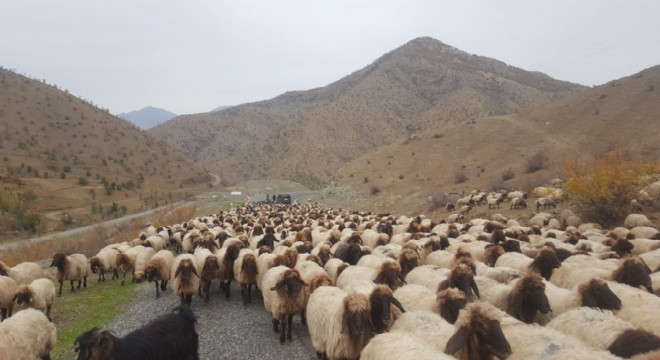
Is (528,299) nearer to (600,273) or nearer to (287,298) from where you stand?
(600,273)

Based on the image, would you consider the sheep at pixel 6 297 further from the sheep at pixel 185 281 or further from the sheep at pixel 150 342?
the sheep at pixel 150 342

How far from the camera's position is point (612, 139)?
43.0m

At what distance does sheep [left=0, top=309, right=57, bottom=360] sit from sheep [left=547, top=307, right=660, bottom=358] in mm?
9009

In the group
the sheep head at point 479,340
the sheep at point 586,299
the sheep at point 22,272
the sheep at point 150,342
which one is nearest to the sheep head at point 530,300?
the sheep at point 586,299

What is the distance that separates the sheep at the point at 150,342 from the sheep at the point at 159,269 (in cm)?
617

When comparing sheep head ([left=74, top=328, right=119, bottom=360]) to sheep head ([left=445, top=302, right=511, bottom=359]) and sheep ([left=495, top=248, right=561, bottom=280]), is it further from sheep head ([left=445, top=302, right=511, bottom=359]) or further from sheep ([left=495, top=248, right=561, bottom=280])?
sheep ([left=495, top=248, right=561, bottom=280])

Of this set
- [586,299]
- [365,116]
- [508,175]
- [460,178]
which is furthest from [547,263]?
[365,116]

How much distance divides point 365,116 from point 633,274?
A: 106640mm

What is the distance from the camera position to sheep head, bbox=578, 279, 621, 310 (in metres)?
6.71

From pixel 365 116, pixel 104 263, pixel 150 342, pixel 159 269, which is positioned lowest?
pixel 104 263

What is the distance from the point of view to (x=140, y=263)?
15.1 m

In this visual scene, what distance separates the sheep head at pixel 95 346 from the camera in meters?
5.88

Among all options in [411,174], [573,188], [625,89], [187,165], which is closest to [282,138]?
[187,165]

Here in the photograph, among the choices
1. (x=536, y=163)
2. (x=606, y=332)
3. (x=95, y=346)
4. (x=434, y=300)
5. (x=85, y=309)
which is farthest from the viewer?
(x=536, y=163)
